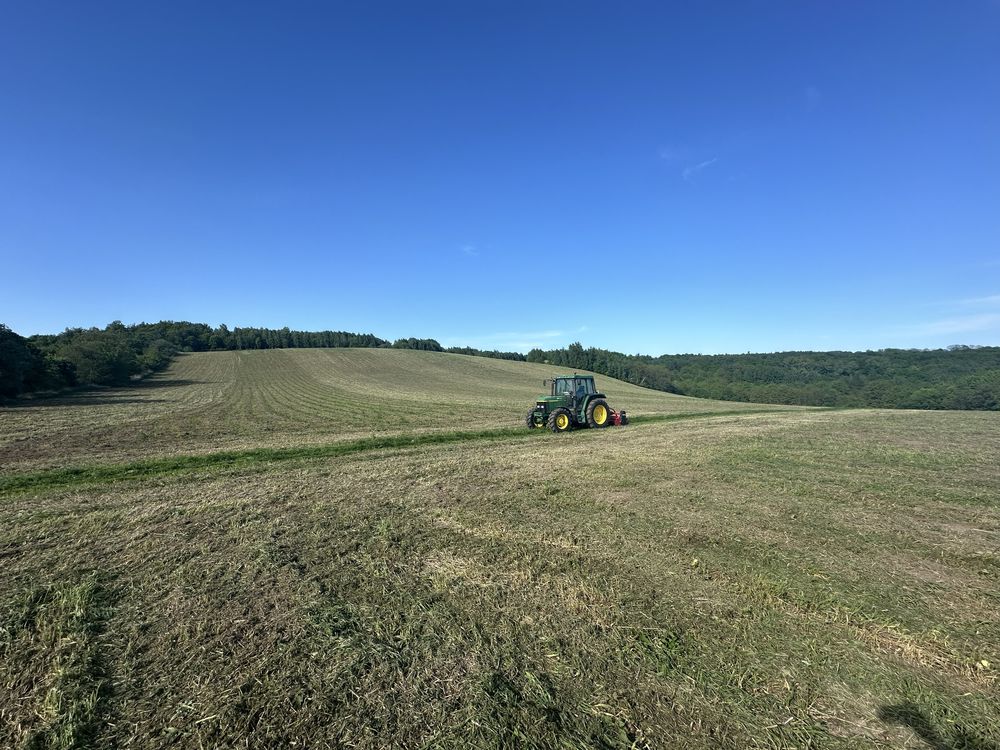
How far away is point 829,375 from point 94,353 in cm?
11630

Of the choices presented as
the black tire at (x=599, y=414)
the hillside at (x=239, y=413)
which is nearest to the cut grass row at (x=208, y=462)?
the hillside at (x=239, y=413)

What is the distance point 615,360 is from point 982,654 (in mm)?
97430

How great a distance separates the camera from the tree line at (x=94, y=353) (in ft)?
102

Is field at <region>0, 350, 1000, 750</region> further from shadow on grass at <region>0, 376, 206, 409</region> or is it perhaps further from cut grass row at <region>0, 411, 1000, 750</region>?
shadow on grass at <region>0, 376, 206, 409</region>

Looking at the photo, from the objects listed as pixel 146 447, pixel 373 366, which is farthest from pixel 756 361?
pixel 146 447

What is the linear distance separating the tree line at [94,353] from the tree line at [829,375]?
72.8 m

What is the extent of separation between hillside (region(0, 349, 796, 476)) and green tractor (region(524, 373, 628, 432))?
2.49m

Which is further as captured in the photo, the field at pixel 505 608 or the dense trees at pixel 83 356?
the dense trees at pixel 83 356

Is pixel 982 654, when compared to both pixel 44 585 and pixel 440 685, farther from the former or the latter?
pixel 44 585

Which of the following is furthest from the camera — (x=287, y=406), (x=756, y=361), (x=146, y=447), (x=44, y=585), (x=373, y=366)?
(x=756, y=361)

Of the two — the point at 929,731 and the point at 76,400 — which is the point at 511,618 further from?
the point at 76,400

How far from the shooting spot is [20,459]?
12.0 metres

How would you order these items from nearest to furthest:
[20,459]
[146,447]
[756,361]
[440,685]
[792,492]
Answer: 1. [440,685]
2. [792,492]
3. [20,459]
4. [146,447]
5. [756,361]

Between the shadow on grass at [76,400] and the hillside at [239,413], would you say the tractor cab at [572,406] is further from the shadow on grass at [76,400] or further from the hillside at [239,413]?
the shadow on grass at [76,400]
